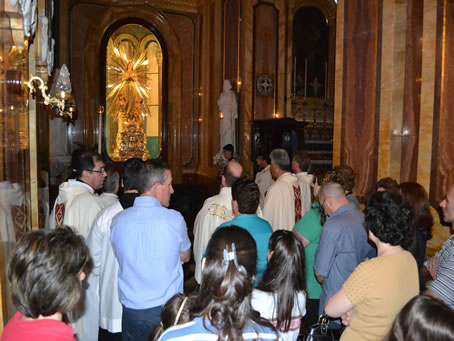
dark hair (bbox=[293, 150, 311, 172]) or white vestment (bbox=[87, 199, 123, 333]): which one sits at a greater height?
dark hair (bbox=[293, 150, 311, 172])

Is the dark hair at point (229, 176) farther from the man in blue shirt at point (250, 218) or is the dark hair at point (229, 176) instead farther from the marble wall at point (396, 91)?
the marble wall at point (396, 91)

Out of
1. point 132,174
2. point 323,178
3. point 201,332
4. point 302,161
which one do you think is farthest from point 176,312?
point 302,161

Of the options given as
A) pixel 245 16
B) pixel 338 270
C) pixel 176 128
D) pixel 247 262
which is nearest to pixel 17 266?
pixel 247 262

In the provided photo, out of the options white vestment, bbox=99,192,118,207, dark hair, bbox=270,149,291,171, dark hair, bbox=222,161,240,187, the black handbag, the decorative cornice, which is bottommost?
the black handbag

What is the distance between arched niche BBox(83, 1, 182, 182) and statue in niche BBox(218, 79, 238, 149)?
6.82 feet

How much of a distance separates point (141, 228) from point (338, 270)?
1400mm

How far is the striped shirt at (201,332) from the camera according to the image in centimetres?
138

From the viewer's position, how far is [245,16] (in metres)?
10.2

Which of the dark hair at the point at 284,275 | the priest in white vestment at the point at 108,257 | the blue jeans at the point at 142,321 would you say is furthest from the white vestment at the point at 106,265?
the dark hair at the point at 284,275

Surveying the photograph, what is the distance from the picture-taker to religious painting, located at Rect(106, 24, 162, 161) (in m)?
11.9

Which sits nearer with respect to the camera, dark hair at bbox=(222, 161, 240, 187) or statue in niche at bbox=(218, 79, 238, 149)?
dark hair at bbox=(222, 161, 240, 187)

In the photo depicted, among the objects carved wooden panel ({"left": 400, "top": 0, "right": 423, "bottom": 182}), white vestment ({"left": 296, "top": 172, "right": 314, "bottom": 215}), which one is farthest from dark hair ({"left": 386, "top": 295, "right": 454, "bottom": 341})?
white vestment ({"left": 296, "top": 172, "right": 314, "bottom": 215})

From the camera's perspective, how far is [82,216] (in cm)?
339

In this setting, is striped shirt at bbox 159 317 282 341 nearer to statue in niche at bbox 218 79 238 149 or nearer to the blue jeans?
the blue jeans
